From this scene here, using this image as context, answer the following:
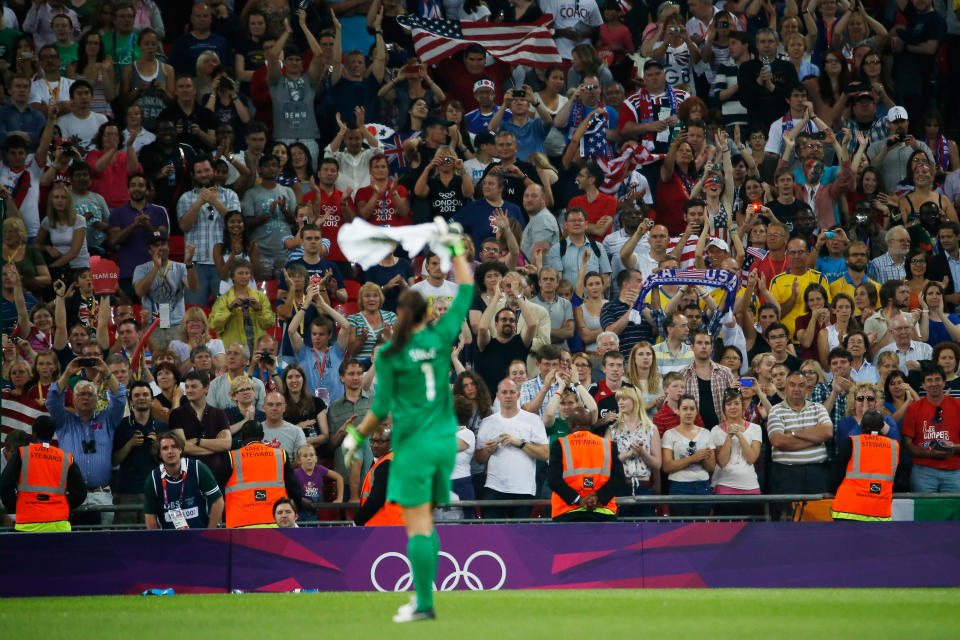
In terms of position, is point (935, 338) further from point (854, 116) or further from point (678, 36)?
point (678, 36)

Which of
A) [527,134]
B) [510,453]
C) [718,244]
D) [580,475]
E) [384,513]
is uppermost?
[527,134]

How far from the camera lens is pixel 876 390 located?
14836mm

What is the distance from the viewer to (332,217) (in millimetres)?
18562

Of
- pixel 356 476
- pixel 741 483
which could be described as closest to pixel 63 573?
pixel 356 476

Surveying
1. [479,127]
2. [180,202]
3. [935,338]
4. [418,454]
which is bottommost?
[418,454]

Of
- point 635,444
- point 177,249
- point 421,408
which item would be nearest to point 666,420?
point 635,444

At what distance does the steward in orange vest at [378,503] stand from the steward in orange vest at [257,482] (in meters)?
0.76

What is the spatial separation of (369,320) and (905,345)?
6.49m

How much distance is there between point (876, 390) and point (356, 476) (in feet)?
18.8

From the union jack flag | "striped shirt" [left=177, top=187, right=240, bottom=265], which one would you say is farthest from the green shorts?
the union jack flag

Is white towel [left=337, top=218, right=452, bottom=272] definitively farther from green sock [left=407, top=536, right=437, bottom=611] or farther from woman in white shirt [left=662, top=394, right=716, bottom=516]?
woman in white shirt [left=662, top=394, right=716, bottom=516]

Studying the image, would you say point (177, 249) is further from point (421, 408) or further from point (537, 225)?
point (421, 408)

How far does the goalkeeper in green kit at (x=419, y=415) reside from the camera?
8430 millimetres

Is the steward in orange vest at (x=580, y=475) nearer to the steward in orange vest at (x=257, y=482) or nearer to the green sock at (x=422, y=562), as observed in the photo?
the steward in orange vest at (x=257, y=482)
